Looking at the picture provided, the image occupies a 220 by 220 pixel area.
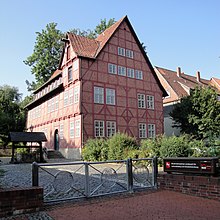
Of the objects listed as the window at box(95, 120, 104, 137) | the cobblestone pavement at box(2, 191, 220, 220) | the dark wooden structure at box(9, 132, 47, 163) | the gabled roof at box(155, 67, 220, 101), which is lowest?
the cobblestone pavement at box(2, 191, 220, 220)

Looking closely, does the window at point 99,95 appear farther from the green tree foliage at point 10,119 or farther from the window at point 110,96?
the green tree foliage at point 10,119

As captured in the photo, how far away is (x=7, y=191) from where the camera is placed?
5.42m

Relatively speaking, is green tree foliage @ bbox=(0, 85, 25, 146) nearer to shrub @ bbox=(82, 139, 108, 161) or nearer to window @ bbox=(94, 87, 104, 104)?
window @ bbox=(94, 87, 104, 104)

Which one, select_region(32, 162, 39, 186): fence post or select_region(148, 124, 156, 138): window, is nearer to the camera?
select_region(32, 162, 39, 186): fence post

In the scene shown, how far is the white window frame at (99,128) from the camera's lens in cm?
2470

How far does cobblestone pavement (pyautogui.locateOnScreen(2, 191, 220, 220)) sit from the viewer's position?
17.2 ft

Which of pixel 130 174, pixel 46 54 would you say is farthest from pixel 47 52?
pixel 130 174

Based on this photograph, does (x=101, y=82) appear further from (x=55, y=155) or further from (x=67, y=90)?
(x=55, y=155)

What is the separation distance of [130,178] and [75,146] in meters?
17.4

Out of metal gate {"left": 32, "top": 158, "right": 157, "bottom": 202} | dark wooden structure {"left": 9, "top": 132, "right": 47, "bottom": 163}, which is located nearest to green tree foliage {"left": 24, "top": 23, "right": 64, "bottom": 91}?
dark wooden structure {"left": 9, "top": 132, "right": 47, "bottom": 163}

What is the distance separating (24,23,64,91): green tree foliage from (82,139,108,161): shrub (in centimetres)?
2557

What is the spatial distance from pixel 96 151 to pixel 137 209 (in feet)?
48.1

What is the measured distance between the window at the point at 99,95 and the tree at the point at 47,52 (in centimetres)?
2036

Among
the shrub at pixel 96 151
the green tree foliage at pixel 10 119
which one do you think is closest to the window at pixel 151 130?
the shrub at pixel 96 151
